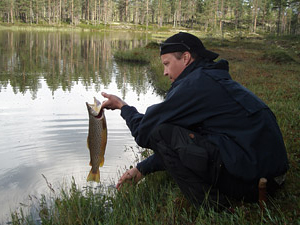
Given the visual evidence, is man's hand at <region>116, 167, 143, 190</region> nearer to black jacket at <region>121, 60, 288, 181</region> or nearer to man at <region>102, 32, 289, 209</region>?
man at <region>102, 32, 289, 209</region>

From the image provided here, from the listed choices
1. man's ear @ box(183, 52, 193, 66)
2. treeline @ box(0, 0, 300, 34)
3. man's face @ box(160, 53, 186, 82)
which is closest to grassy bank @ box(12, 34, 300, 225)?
man's face @ box(160, 53, 186, 82)

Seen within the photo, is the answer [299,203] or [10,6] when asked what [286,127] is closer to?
[299,203]

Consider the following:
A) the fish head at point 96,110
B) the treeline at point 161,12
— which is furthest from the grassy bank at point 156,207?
the treeline at point 161,12

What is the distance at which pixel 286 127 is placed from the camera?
6164mm

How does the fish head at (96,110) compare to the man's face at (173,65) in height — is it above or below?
below

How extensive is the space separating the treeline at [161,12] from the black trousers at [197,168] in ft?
292

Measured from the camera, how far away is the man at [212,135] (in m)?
3.01

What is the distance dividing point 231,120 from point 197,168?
565 millimetres

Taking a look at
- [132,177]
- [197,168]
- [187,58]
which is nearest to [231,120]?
[197,168]

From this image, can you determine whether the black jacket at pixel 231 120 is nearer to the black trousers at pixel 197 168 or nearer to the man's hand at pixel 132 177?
the black trousers at pixel 197 168

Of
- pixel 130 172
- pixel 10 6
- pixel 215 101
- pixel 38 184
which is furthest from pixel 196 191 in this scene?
pixel 10 6

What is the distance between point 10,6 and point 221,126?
99.5 meters

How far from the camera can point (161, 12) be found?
108 meters

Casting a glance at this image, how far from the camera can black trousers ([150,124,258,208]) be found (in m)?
3.12
